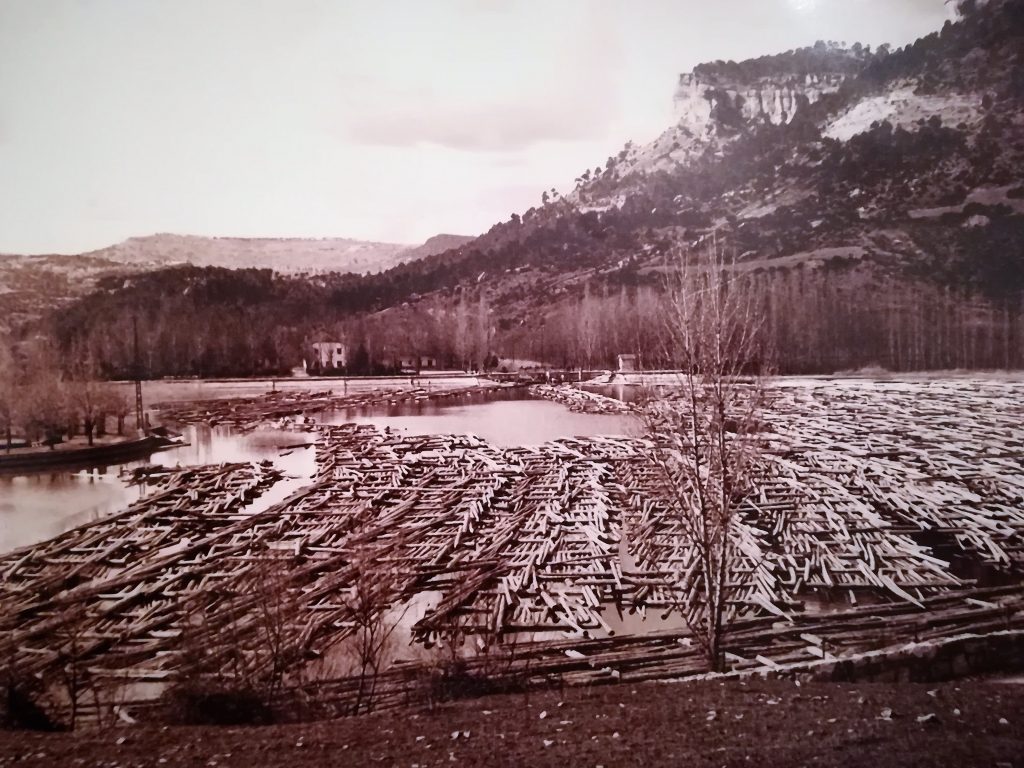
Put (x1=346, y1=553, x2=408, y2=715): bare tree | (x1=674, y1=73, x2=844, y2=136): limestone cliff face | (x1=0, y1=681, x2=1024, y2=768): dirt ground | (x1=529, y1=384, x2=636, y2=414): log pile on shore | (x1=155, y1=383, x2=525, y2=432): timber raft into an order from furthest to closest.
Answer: (x1=674, y1=73, x2=844, y2=136): limestone cliff face → (x1=529, y1=384, x2=636, y2=414): log pile on shore → (x1=155, y1=383, x2=525, y2=432): timber raft → (x1=346, y1=553, x2=408, y2=715): bare tree → (x1=0, y1=681, x2=1024, y2=768): dirt ground

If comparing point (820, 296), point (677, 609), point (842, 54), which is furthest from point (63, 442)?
point (842, 54)

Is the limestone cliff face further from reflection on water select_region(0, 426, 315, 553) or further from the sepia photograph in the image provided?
reflection on water select_region(0, 426, 315, 553)

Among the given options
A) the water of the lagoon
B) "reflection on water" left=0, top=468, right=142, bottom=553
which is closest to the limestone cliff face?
the water of the lagoon

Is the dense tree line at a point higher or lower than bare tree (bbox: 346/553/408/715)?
higher

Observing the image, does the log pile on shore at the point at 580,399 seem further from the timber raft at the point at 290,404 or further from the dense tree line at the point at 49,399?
the dense tree line at the point at 49,399

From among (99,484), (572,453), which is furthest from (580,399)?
(99,484)

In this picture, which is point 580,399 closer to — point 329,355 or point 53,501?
point 329,355
